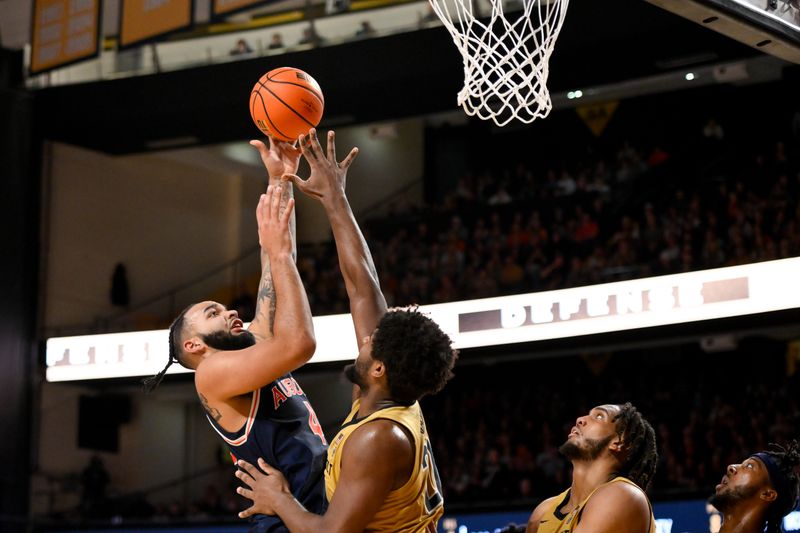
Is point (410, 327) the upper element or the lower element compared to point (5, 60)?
lower

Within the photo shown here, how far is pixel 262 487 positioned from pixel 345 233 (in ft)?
3.26

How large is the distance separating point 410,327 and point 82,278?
14.0 m

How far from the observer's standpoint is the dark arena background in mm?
11383

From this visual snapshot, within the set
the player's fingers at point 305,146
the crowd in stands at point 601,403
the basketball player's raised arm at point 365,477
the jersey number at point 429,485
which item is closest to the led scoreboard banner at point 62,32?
the crowd in stands at point 601,403

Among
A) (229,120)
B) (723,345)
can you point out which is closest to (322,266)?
(229,120)

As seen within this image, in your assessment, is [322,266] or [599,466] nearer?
[599,466]

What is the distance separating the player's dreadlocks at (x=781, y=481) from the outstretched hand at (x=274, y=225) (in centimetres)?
228

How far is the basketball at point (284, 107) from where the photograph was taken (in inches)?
167

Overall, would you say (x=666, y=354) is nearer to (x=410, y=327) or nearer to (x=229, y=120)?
(x=229, y=120)

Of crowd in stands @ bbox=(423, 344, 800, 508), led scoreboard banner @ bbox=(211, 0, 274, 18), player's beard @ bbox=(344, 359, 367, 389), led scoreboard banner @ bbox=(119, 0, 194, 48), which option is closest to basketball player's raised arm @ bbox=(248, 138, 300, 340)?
player's beard @ bbox=(344, 359, 367, 389)

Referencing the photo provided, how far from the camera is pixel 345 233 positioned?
3.99m

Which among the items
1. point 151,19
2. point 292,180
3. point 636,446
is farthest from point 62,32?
point 636,446

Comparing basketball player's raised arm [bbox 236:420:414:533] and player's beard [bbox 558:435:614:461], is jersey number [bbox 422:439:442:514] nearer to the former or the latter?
basketball player's raised arm [bbox 236:420:414:533]

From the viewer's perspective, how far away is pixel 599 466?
4242mm
